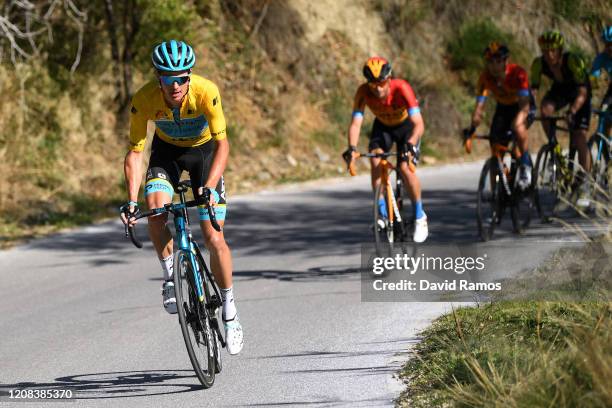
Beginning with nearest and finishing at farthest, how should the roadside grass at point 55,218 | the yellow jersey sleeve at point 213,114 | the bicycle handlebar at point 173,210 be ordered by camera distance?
the bicycle handlebar at point 173,210
the yellow jersey sleeve at point 213,114
the roadside grass at point 55,218

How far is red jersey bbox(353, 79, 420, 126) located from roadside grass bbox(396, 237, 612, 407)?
2412 millimetres

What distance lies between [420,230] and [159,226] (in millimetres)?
4042

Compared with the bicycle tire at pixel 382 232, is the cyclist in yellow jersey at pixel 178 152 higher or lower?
higher

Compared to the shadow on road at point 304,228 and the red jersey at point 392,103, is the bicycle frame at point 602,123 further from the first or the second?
the red jersey at point 392,103

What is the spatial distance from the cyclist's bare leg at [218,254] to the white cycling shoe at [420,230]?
3.68 metres

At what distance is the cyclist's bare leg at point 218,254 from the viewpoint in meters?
6.69

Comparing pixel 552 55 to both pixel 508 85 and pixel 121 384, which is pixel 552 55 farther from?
pixel 121 384

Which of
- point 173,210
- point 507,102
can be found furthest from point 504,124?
point 173,210

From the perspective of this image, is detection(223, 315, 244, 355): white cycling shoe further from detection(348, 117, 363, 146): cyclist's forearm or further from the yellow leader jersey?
detection(348, 117, 363, 146): cyclist's forearm

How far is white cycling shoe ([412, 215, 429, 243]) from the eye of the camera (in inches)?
401

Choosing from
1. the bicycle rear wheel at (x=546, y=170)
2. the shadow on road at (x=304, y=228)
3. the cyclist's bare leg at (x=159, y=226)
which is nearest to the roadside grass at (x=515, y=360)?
the cyclist's bare leg at (x=159, y=226)

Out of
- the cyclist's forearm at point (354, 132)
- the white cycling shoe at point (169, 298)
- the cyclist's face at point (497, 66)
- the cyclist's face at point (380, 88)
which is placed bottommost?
the white cycling shoe at point (169, 298)

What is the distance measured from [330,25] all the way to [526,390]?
21.4 meters

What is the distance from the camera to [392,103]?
10266 millimetres
